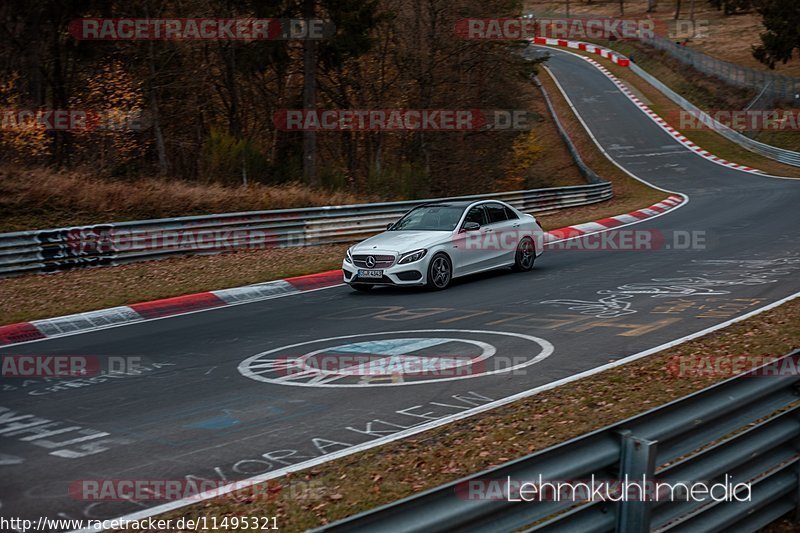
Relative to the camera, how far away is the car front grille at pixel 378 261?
15195 mm

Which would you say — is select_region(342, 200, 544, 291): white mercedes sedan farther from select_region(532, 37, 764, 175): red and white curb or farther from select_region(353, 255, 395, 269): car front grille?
select_region(532, 37, 764, 175): red and white curb

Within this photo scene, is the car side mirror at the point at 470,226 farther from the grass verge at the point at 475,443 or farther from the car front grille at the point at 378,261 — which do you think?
the grass verge at the point at 475,443

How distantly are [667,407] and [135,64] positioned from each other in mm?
28275

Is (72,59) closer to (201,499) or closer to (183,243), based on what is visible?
(183,243)

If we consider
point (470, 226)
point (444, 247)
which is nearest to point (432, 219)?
point (470, 226)

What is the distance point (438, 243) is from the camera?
15.6 meters

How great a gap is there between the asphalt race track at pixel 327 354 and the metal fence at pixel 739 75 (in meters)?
36.9

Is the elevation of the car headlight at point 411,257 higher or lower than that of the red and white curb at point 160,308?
higher

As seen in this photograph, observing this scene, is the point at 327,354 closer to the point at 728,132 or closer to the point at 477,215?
the point at 477,215

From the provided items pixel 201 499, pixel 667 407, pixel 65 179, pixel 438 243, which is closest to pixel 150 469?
pixel 201 499

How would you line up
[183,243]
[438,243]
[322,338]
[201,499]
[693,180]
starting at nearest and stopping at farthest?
[201,499] → [322,338] → [438,243] → [183,243] → [693,180]

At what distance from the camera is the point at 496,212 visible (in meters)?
17.2

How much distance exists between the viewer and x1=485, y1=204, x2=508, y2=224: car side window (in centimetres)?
1700

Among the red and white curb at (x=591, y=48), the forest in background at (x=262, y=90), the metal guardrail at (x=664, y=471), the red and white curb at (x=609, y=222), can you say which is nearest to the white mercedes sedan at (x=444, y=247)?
the red and white curb at (x=609, y=222)
